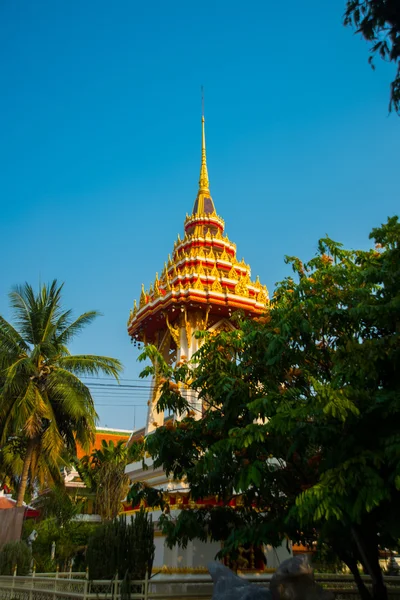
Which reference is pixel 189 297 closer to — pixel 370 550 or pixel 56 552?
pixel 370 550

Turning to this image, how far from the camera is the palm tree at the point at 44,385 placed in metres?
Answer: 19.9

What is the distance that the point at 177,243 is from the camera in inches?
902

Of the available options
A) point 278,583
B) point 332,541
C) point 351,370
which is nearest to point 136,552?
point 278,583

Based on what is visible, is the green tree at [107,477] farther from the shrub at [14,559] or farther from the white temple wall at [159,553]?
the white temple wall at [159,553]

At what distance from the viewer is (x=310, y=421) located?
9008mm

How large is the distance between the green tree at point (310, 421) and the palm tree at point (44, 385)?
31.1 ft

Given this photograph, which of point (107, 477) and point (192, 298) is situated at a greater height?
point (192, 298)

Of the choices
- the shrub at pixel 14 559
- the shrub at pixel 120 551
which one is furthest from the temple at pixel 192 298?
the shrub at pixel 120 551

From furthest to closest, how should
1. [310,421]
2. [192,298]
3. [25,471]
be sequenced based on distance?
[25,471], [192,298], [310,421]

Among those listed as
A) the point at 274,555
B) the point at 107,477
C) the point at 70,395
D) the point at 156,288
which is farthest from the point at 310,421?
the point at 107,477

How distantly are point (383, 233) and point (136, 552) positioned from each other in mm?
7412

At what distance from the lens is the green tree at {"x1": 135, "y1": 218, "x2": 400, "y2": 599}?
702 cm

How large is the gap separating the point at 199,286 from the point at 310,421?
33.9ft

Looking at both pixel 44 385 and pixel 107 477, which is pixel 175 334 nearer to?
pixel 44 385
